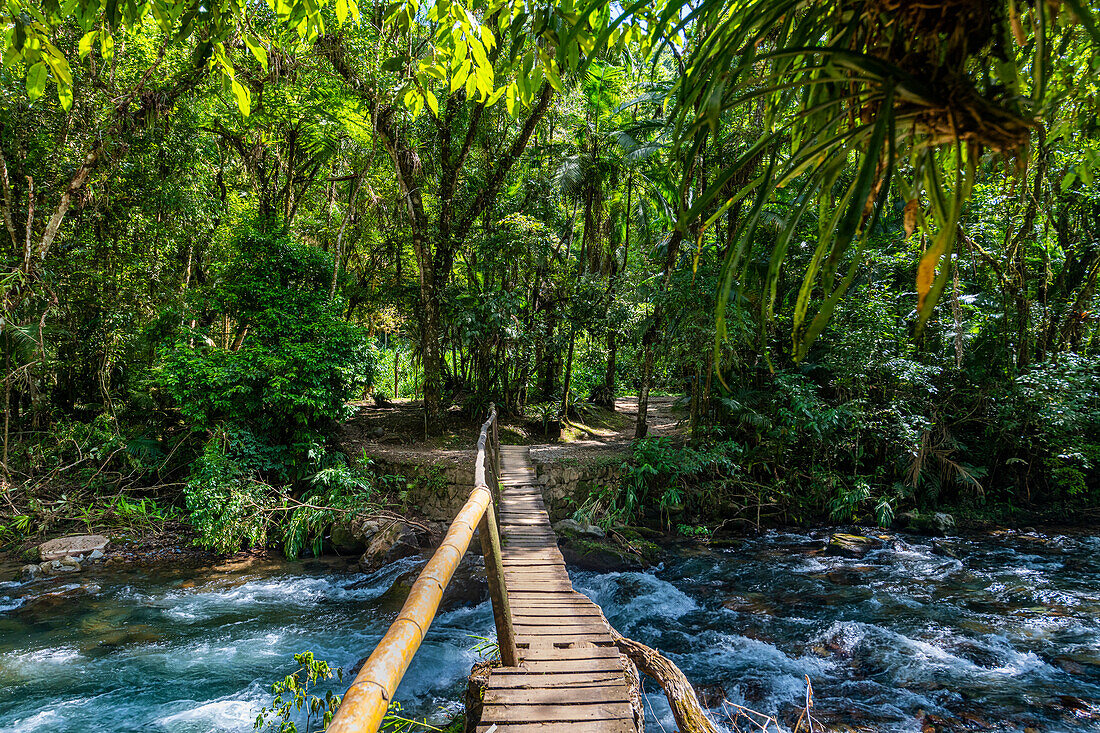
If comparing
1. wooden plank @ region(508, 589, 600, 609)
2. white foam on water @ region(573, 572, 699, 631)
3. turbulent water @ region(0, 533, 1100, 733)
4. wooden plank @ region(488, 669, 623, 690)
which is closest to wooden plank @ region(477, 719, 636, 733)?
wooden plank @ region(488, 669, 623, 690)

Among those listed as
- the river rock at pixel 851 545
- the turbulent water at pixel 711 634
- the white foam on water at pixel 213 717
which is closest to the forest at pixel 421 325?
the river rock at pixel 851 545

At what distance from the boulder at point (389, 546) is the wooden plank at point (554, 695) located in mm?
4856

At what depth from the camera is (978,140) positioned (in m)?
Result: 0.79

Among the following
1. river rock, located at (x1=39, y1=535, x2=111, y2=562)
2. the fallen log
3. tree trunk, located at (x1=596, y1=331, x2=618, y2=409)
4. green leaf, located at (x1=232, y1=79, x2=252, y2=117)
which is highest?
green leaf, located at (x1=232, y1=79, x2=252, y2=117)

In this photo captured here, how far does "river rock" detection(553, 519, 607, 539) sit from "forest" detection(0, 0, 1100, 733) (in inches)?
3.4

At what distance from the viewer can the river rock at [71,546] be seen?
6723 mm

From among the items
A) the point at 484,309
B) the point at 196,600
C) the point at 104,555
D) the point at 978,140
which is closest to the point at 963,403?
the point at 484,309

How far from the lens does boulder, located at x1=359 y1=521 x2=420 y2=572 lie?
22.7 ft

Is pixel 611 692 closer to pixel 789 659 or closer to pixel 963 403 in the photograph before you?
pixel 789 659

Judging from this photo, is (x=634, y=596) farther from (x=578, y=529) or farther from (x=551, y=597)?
(x=551, y=597)

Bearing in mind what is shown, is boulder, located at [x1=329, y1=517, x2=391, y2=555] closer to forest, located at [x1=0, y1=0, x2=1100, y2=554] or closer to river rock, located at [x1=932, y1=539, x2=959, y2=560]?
forest, located at [x1=0, y1=0, x2=1100, y2=554]

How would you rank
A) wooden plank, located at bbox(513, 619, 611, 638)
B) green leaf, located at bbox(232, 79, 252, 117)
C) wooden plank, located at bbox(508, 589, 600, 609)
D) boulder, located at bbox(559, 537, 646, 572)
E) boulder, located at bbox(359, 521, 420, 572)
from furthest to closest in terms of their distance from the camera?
boulder, located at bbox(359, 521, 420, 572) < boulder, located at bbox(559, 537, 646, 572) < wooden plank, located at bbox(508, 589, 600, 609) < wooden plank, located at bbox(513, 619, 611, 638) < green leaf, located at bbox(232, 79, 252, 117)

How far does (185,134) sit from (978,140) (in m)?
11.3

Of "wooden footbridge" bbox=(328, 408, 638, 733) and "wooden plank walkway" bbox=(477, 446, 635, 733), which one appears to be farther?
"wooden plank walkway" bbox=(477, 446, 635, 733)
